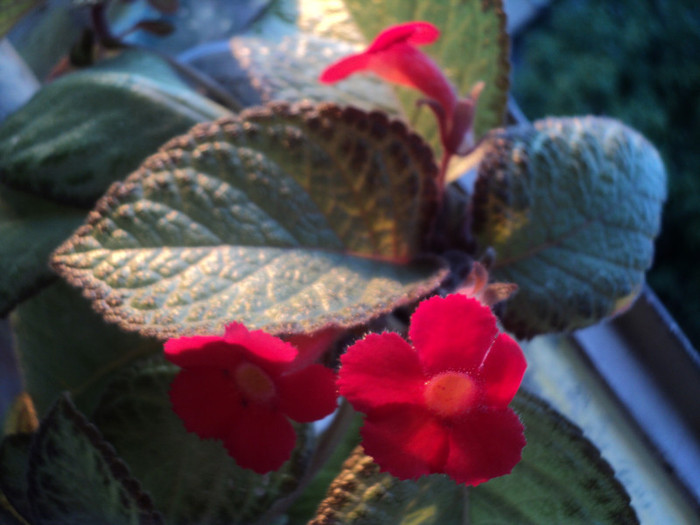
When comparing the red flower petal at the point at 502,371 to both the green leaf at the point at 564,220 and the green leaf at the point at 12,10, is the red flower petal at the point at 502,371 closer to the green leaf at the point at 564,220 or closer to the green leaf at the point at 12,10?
the green leaf at the point at 564,220

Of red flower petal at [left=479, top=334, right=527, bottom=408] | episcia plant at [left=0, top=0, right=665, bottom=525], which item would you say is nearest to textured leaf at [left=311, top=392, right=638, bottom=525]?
episcia plant at [left=0, top=0, right=665, bottom=525]

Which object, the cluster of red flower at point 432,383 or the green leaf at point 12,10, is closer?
the cluster of red flower at point 432,383

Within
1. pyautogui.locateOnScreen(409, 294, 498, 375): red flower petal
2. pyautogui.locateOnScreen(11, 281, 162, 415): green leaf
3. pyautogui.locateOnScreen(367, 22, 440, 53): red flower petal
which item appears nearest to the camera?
pyautogui.locateOnScreen(409, 294, 498, 375): red flower petal

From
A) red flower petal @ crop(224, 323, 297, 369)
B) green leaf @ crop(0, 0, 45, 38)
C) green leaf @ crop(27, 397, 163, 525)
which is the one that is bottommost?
green leaf @ crop(27, 397, 163, 525)

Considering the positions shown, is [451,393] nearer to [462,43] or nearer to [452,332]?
[452,332]

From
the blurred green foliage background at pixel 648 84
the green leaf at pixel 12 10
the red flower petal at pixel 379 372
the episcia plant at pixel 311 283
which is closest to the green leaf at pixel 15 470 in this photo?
the episcia plant at pixel 311 283

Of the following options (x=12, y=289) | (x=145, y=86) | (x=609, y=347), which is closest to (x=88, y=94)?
(x=145, y=86)

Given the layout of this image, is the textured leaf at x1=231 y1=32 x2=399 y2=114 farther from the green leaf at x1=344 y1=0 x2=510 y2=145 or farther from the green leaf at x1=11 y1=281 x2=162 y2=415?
the green leaf at x1=11 y1=281 x2=162 y2=415

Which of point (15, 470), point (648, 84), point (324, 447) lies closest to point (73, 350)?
point (15, 470)
